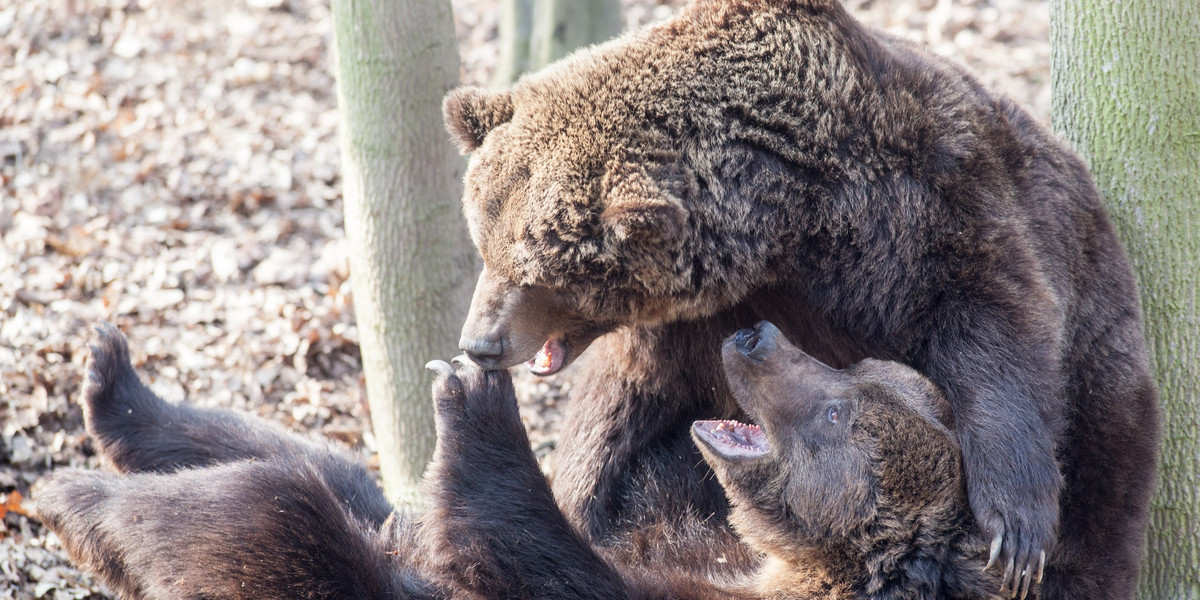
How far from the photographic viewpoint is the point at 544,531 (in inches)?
171

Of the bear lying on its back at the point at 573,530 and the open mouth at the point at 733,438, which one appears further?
the open mouth at the point at 733,438

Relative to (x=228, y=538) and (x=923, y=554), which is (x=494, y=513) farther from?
(x=923, y=554)

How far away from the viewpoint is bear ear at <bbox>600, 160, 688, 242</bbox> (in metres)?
3.87

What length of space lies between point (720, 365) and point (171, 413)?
2.85 m

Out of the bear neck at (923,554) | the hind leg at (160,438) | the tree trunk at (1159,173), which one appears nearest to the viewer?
the bear neck at (923,554)

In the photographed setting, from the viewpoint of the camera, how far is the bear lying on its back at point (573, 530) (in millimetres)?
4219

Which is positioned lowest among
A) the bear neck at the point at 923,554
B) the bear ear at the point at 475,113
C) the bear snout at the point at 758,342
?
the bear neck at the point at 923,554

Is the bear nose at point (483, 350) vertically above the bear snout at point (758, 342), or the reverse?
the bear snout at point (758, 342)

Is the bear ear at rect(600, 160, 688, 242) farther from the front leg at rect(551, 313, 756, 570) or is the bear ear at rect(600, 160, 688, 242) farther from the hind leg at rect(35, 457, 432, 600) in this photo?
the hind leg at rect(35, 457, 432, 600)

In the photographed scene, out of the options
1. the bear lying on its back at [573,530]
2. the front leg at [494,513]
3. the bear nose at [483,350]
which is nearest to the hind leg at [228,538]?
the bear lying on its back at [573,530]

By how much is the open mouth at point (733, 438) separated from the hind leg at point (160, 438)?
5.88ft

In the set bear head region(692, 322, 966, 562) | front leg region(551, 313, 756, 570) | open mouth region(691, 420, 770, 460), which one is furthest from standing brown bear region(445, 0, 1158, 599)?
front leg region(551, 313, 756, 570)

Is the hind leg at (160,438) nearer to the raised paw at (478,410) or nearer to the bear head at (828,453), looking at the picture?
the raised paw at (478,410)

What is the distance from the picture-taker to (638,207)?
3.86 metres
